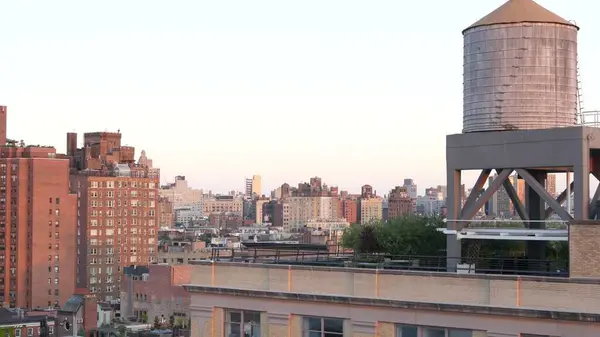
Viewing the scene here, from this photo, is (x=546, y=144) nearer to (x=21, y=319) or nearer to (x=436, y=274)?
(x=436, y=274)

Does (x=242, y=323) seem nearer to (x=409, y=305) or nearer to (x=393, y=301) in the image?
(x=393, y=301)

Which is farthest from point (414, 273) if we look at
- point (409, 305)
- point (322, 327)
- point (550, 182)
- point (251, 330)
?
point (550, 182)

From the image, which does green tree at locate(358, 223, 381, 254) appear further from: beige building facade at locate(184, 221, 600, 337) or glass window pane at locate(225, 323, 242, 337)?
glass window pane at locate(225, 323, 242, 337)

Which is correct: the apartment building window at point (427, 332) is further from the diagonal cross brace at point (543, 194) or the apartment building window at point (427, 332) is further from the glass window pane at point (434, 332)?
the diagonal cross brace at point (543, 194)

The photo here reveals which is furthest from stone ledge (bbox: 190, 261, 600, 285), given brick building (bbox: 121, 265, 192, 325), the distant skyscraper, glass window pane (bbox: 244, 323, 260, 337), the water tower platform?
brick building (bbox: 121, 265, 192, 325)

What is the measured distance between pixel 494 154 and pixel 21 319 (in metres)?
130

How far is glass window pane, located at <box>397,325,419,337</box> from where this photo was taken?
95.5 feet

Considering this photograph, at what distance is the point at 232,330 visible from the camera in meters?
33.3

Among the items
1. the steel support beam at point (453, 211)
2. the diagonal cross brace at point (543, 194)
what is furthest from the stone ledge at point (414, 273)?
the diagonal cross brace at point (543, 194)

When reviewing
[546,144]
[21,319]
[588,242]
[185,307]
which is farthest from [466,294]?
[185,307]

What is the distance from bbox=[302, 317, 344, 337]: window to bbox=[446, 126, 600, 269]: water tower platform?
4469 millimetres

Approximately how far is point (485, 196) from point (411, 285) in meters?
4.88

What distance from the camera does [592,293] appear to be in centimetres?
2588

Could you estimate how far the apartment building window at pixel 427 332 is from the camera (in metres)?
28.1
